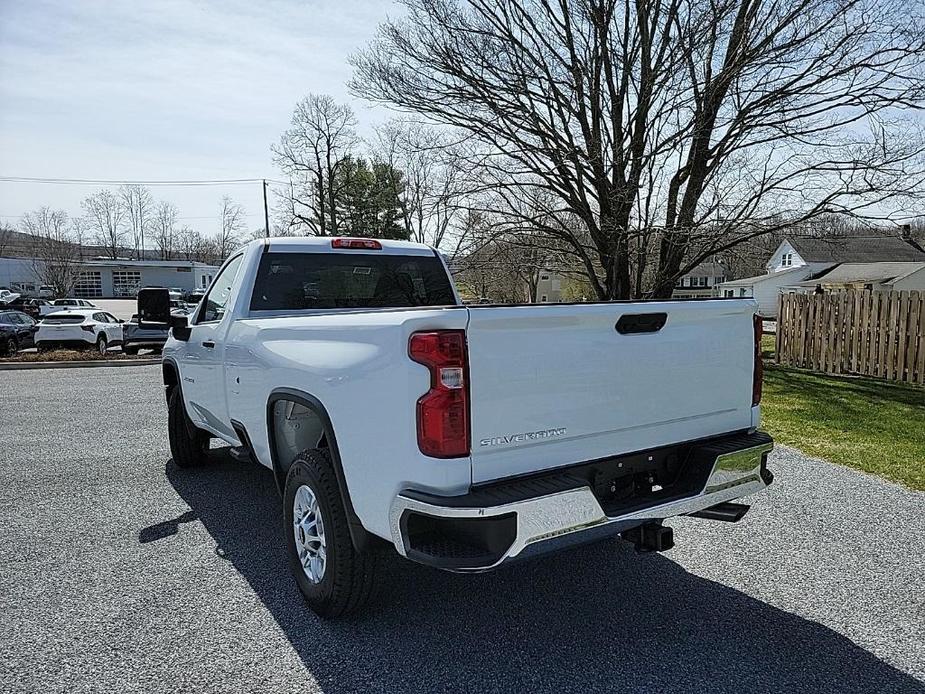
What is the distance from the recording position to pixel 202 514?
4969mm

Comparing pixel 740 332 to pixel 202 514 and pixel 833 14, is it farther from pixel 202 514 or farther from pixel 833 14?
pixel 833 14

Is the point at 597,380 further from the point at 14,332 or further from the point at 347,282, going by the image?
the point at 14,332

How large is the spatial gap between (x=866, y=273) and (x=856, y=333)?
3594 cm

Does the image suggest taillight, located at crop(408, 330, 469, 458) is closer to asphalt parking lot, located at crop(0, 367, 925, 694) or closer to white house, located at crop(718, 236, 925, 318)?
asphalt parking lot, located at crop(0, 367, 925, 694)

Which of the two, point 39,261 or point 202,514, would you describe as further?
point 39,261

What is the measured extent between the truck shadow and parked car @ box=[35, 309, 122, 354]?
686 inches

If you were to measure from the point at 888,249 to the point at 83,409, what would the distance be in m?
55.0

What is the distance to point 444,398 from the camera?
8.45ft

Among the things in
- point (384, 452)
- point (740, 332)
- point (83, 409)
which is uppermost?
point (740, 332)

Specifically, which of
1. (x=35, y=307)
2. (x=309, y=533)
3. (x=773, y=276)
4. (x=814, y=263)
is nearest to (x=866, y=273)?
(x=814, y=263)

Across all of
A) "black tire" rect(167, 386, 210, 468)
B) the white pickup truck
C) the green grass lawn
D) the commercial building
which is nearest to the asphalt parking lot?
the white pickup truck

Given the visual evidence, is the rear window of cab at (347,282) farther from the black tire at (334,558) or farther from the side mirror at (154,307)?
the black tire at (334,558)

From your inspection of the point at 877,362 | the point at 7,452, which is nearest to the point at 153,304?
the point at 7,452

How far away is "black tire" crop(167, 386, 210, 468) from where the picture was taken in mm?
6023
